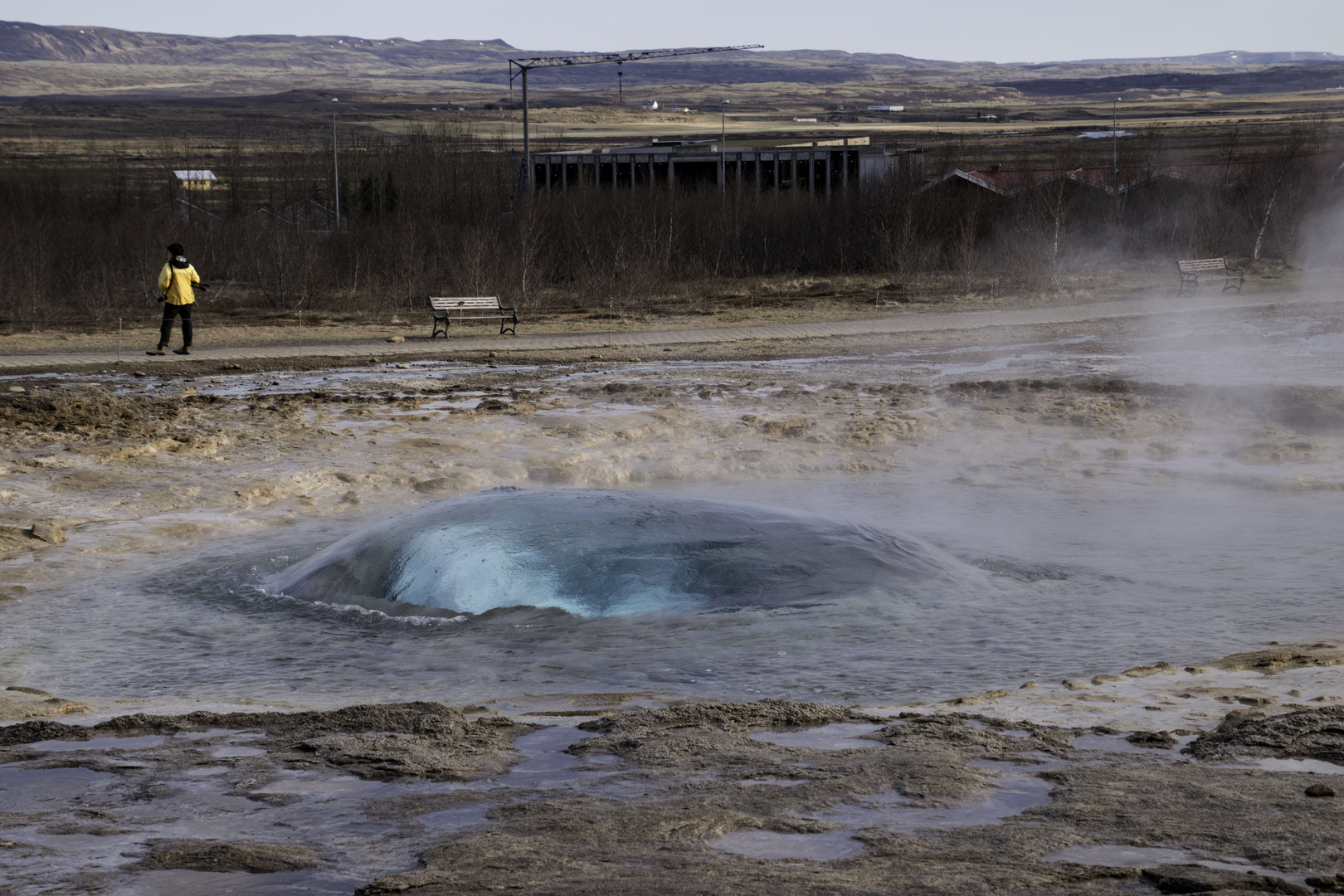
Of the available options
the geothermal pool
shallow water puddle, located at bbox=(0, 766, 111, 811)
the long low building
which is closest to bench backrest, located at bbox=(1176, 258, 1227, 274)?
the geothermal pool

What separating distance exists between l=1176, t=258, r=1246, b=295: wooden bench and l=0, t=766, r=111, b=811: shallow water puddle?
2945cm

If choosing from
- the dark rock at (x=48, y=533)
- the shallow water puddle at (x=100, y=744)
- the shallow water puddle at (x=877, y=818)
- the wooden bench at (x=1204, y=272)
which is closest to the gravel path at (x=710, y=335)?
the wooden bench at (x=1204, y=272)

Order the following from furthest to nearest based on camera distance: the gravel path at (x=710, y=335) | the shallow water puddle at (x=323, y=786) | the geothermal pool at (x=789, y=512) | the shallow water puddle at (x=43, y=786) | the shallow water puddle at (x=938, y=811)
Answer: the gravel path at (x=710, y=335)
the geothermal pool at (x=789, y=512)
the shallow water puddle at (x=323, y=786)
the shallow water puddle at (x=43, y=786)
the shallow water puddle at (x=938, y=811)

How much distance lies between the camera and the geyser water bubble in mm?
7707

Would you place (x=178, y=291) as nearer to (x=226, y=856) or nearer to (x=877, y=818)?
(x=226, y=856)

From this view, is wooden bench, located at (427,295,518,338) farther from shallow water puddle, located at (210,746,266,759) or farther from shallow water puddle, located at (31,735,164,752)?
shallow water puddle, located at (210,746,266,759)

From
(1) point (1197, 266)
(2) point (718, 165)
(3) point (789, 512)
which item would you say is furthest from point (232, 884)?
(2) point (718, 165)

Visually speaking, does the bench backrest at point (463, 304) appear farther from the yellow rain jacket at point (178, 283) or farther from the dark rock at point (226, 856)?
the dark rock at point (226, 856)

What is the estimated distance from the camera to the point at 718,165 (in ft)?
210

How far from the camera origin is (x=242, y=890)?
12.8 feet

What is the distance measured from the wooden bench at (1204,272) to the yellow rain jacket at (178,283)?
21.9 m

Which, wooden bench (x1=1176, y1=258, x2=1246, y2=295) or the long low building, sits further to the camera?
the long low building

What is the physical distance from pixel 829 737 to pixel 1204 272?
28520 mm

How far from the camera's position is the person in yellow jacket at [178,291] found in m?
19.6
